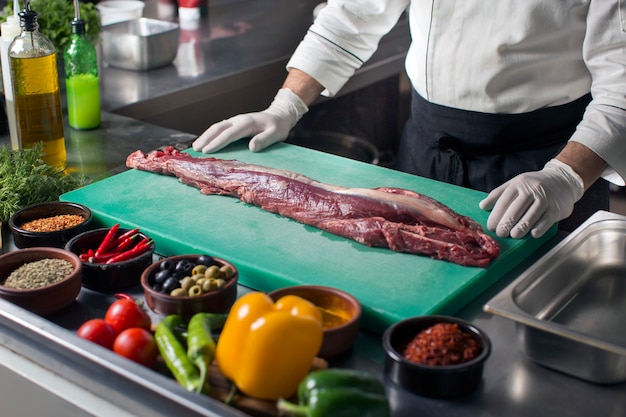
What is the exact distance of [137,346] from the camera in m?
1.25

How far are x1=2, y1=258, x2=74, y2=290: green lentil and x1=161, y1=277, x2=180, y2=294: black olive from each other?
20cm

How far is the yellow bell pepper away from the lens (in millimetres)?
1137

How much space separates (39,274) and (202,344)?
433 mm

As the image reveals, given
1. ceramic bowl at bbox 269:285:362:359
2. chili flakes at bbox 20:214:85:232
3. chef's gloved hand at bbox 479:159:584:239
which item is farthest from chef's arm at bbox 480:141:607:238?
chili flakes at bbox 20:214:85:232

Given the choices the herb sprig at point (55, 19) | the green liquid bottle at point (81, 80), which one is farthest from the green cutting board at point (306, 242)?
the herb sprig at point (55, 19)

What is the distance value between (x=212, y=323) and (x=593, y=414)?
61 cm

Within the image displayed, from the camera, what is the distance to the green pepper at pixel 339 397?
3.44 ft

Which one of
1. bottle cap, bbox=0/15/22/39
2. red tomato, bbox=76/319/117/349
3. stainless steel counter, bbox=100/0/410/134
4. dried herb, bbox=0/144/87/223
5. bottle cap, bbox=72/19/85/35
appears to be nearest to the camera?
red tomato, bbox=76/319/117/349

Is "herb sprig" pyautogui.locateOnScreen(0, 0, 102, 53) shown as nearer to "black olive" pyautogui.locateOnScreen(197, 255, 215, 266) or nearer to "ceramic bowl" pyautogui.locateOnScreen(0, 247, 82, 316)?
"ceramic bowl" pyautogui.locateOnScreen(0, 247, 82, 316)

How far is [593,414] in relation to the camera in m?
1.17

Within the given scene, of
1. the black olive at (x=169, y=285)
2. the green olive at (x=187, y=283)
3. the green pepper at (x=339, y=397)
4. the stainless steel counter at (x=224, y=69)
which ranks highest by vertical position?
the green pepper at (x=339, y=397)

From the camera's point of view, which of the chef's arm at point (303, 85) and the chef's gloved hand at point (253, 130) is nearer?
the chef's gloved hand at point (253, 130)

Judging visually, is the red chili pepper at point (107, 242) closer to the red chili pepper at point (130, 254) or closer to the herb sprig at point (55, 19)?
the red chili pepper at point (130, 254)

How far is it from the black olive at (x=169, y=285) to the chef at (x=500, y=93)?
2.32ft
